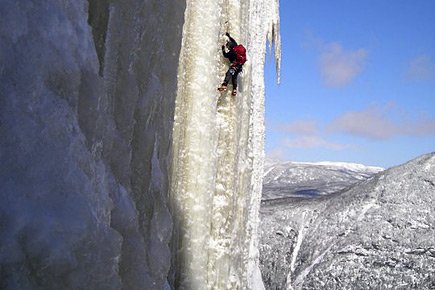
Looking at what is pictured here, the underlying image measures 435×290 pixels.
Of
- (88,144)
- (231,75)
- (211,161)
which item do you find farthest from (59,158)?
(231,75)

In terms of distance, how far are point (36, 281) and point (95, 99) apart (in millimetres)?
741

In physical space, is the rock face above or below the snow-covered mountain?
below

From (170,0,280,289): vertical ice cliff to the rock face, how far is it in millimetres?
3966

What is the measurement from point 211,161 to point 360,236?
5940mm

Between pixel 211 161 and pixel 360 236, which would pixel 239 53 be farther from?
pixel 360 236

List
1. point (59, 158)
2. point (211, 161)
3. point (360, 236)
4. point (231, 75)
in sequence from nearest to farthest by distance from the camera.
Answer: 1. point (59, 158)
2. point (211, 161)
3. point (231, 75)
4. point (360, 236)

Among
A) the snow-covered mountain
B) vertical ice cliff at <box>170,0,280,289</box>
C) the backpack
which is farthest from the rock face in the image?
the snow-covered mountain

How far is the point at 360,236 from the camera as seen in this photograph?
10.5m

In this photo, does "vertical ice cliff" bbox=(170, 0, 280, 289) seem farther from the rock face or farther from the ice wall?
the rock face

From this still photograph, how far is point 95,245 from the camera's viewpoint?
1.78 m

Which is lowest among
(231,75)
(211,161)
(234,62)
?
(211,161)

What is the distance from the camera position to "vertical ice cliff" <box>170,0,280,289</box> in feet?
18.0

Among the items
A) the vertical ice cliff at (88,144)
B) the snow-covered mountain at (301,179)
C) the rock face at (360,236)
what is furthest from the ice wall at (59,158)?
the snow-covered mountain at (301,179)

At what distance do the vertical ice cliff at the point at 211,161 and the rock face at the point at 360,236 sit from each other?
13.0 ft
